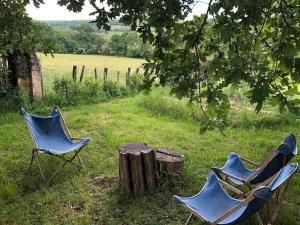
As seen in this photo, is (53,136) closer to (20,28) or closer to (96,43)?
(20,28)

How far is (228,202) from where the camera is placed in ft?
15.0

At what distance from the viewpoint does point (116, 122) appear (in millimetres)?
9852

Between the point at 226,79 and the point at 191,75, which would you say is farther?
the point at 191,75

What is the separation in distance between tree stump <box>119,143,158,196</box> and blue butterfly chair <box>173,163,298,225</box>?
1027 millimetres

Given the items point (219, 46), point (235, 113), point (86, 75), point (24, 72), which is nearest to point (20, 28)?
point (219, 46)

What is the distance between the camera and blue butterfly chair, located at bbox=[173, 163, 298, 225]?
372 centimetres

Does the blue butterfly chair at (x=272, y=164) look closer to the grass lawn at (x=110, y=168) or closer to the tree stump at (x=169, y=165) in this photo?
the grass lawn at (x=110, y=168)

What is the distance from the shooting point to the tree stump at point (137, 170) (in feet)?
18.3

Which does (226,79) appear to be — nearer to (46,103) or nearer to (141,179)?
(141,179)

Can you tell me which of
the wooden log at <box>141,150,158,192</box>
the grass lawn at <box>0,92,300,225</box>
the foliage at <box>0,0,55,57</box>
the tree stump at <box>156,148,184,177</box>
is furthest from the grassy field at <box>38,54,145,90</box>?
the wooden log at <box>141,150,158,192</box>

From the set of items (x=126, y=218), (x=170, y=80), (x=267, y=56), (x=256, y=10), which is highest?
(x=256, y=10)

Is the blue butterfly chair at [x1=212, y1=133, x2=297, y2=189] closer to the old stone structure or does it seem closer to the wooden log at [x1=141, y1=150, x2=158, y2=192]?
the wooden log at [x1=141, y1=150, x2=158, y2=192]

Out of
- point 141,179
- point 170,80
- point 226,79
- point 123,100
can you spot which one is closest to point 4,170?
point 141,179

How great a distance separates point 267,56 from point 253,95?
100 cm
